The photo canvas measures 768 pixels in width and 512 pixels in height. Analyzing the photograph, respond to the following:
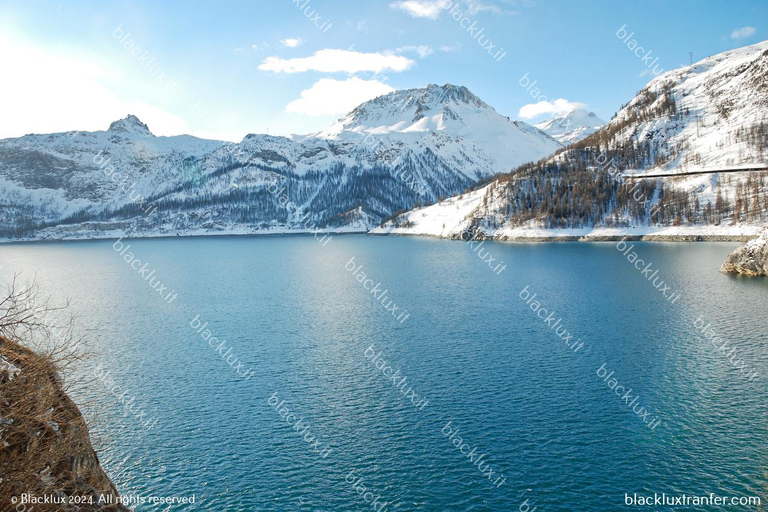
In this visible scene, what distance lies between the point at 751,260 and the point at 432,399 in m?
81.3

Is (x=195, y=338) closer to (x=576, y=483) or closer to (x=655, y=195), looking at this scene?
(x=576, y=483)

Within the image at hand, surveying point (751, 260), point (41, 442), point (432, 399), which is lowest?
point (432, 399)

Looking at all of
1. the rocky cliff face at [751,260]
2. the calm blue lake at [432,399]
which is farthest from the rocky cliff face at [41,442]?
the rocky cliff face at [751,260]

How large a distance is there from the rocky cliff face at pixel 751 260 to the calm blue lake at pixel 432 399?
552 inches

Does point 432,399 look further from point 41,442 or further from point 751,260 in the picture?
point 751,260

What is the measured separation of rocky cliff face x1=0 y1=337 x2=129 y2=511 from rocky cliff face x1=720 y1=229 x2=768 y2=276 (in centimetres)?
10182

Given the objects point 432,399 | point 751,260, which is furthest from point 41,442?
point 751,260

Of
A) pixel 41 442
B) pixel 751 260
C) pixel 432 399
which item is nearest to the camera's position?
pixel 41 442

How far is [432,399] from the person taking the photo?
1353 inches

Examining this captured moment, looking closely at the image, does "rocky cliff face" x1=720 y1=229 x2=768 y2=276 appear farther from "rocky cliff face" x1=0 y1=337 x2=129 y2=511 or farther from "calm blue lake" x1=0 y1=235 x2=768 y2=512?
"rocky cliff face" x1=0 y1=337 x2=129 y2=511

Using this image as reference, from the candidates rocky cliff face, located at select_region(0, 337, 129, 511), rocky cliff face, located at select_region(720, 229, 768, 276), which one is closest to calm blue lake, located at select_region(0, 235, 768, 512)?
rocky cliff face, located at select_region(0, 337, 129, 511)

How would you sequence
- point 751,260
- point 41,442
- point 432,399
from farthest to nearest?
point 751,260, point 432,399, point 41,442

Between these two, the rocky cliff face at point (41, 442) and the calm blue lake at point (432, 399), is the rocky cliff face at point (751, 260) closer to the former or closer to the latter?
the calm blue lake at point (432, 399)

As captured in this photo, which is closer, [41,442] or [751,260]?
[41,442]
